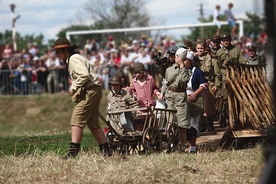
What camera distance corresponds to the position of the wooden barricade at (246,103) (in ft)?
41.4

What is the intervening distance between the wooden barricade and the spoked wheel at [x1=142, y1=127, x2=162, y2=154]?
1.12 m

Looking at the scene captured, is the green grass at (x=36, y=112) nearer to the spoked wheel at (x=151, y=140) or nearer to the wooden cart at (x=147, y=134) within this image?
the wooden cart at (x=147, y=134)

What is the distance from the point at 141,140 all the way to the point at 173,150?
60 centimetres

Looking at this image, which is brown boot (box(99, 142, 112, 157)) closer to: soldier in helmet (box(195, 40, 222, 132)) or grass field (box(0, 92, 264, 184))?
grass field (box(0, 92, 264, 184))

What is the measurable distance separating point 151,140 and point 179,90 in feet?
2.87

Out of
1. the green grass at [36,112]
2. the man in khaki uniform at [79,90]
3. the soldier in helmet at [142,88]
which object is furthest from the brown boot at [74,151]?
the green grass at [36,112]

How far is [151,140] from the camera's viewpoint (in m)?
12.2

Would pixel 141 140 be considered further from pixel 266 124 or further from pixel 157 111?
pixel 266 124

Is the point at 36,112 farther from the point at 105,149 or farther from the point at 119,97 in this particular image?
the point at 105,149

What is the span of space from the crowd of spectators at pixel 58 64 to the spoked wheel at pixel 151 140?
15041mm

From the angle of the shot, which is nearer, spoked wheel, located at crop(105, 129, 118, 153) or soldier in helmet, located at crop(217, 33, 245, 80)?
spoked wheel, located at crop(105, 129, 118, 153)

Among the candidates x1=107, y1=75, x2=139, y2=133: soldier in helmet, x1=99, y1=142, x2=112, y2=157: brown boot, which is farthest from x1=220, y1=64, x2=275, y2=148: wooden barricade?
x1=99, y1=142, x2=112, y2=157: brown boot

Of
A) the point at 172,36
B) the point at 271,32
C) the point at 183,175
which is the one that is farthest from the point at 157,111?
the point at 172,36

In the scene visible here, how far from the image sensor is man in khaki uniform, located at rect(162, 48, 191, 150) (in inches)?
480
